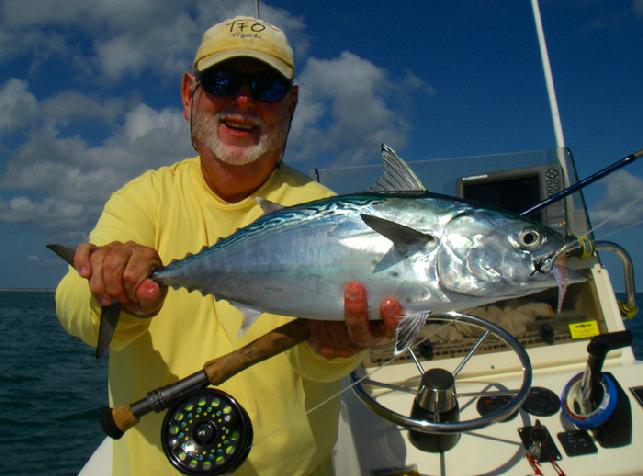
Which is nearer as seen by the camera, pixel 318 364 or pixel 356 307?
pixel 356 307

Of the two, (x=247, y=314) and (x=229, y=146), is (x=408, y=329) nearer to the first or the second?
(x=247, y=314)

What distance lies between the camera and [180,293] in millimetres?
2123

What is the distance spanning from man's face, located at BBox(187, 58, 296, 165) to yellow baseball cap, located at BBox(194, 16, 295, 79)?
0.03 meters

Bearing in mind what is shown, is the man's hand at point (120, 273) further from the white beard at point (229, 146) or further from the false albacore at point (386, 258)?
the white beard at point (229, 146)

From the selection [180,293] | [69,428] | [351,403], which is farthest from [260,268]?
[69,428]

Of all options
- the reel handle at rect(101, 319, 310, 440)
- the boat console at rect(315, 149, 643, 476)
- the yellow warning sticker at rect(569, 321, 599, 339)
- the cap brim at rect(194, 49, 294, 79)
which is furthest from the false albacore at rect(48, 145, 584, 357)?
the yellow warning sticker at rect(569, 321, 599, 339)

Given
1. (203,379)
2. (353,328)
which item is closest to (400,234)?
(353,328)

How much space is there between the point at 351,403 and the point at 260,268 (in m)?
1.72

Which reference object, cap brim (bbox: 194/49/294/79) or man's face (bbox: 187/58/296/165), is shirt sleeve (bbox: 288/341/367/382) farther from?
cap brim (bbox: 194/49/294/79)

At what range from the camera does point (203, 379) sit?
1811 millimetres

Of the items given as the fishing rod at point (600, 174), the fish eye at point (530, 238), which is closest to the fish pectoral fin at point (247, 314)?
the fish eye at point (530, 238)

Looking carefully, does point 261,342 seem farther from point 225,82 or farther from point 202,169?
point 225,82

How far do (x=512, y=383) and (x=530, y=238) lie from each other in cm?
194

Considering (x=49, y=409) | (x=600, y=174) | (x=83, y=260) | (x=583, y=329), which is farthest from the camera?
(x=49, y=409)
